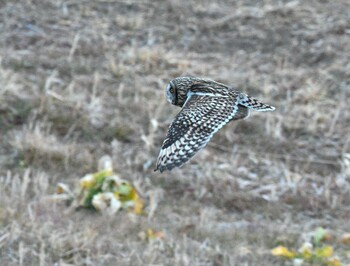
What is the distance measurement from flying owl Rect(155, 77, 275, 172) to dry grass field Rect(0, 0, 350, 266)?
2.20m

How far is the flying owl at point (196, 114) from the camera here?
2.03 m

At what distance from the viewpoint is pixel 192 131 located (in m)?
2.13

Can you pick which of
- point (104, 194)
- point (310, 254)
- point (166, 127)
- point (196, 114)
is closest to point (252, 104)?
point (196, 114)

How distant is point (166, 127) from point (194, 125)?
3992 millimetres

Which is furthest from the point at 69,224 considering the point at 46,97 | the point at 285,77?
the point at 285,77

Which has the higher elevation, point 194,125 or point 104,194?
point 194,125

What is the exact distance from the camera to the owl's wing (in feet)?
6.60

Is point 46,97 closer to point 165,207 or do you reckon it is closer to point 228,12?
point 165,207

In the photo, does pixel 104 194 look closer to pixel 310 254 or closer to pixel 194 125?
pixel 310 254

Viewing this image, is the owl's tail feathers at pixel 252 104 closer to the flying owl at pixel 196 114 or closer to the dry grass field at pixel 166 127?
the flying owl at pixel 196 114

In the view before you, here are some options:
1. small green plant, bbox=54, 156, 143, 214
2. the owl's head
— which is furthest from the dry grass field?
the owl's head

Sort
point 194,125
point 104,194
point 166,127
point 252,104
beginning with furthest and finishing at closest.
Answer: point 166,127, point 104,194, point 252,104, point 194,125

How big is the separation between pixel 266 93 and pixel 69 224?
2.63 metres

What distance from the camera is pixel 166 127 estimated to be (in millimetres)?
6145
